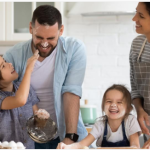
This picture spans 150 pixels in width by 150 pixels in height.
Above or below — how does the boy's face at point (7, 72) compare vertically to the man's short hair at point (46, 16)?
below

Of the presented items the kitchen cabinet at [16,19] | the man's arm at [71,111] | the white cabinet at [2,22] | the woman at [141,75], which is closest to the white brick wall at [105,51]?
the kitchen cabinet at [16,19]

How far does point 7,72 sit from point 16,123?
0.25m

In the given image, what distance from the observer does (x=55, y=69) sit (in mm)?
1737

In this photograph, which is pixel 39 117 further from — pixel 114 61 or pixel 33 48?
pixel 114 61

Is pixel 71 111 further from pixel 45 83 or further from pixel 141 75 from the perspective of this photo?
pixel 141 75

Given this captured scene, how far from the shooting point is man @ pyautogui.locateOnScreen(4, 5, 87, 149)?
1673 mm

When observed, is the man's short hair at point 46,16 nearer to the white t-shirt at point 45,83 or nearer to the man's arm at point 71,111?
the white t-shirt at point 45,83

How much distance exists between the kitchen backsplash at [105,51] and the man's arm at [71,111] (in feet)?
5.16

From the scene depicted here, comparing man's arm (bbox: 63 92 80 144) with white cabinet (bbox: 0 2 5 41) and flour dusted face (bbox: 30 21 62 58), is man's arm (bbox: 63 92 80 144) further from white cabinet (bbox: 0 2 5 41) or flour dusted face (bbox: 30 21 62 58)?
white cabinet (bbox: 0 2 5 41)

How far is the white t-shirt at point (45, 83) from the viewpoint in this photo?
1.75 meters

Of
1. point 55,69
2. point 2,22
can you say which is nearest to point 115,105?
point 55,69

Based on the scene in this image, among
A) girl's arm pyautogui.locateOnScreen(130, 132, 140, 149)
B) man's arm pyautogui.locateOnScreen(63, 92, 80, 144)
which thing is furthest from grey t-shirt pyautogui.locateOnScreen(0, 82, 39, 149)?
girl's arm pyautogui.locateOnScreen(130, 132, 140, 149)

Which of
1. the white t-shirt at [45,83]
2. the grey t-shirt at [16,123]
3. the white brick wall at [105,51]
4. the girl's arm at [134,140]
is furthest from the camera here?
the white brick wall at [105,51]

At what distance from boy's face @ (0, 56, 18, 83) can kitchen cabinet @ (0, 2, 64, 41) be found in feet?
5.02
